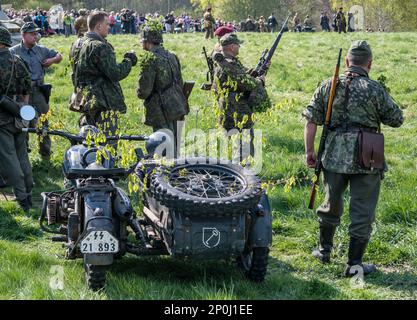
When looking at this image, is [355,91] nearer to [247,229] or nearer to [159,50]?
[247,229]

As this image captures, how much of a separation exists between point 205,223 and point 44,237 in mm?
2481

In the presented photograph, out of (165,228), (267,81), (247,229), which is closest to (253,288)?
(247,229)

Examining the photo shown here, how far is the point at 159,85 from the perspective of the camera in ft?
28.1

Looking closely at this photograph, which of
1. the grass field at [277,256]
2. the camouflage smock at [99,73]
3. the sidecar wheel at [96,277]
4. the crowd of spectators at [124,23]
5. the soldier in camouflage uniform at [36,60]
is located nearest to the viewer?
the sidecar wheel at [96,277]

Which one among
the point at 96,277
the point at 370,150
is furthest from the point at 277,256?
the point at 96,277

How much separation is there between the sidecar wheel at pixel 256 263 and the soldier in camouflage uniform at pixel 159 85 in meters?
3.39

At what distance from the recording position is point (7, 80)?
748 cm

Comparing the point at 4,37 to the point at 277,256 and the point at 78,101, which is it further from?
the point at 277,256

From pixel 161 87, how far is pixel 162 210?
3.46m

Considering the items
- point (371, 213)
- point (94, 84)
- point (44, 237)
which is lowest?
point (44, 237)

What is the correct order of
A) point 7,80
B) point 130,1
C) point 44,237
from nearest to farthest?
point 44,237 < point 7,80 < point 130,1

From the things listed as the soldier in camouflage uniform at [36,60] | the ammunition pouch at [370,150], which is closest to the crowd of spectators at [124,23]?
the soldier in camouflage uniform at [36,60]

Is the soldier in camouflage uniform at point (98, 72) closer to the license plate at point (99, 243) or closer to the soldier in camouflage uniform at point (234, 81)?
the soldier in camouflage uniform at point (234, 81)

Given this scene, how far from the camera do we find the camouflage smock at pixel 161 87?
27.7 feet
